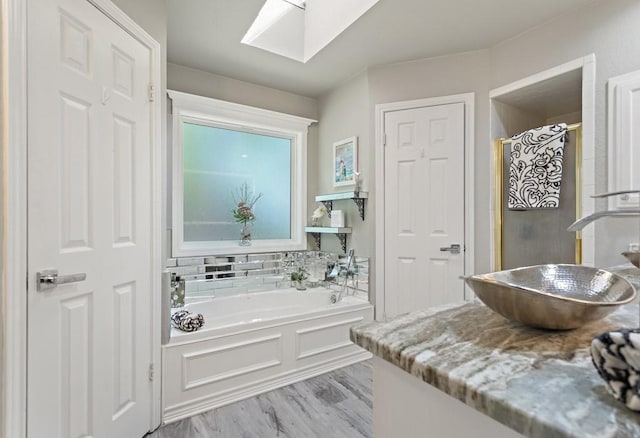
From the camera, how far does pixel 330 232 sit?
10.6 ft

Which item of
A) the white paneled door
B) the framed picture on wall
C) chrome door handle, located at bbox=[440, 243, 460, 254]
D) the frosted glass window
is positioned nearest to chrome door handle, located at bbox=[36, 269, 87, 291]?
the white paneled door

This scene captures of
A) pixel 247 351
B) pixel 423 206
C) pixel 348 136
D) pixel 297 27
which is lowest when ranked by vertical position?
pixel 247 351

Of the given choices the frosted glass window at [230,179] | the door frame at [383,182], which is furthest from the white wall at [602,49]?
the frosted glass window at [230,179]

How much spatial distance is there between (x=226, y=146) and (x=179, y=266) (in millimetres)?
1251

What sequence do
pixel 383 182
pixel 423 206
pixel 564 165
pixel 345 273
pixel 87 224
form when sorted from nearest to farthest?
pixel 87 224, pixel 564 165, pixel 423 206, pixel 383 182, pixel 345 273

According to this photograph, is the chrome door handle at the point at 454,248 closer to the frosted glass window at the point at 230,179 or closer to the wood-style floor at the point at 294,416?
the wood-style floor at the point at 294,416

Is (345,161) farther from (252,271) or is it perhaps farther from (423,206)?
(252,271)

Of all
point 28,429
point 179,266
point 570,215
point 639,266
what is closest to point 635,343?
point 639,266

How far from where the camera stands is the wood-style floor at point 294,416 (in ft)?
5.88

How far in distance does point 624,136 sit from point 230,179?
A: 299 cm

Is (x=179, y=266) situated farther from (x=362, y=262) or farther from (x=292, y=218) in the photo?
(x=362, y=262)

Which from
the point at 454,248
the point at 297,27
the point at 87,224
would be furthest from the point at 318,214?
the point at 87,224

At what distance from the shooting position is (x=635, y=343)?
38 cm

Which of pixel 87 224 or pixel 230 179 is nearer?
pixel 87 224
